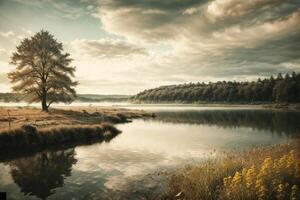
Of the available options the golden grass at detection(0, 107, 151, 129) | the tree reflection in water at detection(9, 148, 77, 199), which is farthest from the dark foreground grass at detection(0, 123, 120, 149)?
the tree reflection in water at detection(9, 148, 77, 199)

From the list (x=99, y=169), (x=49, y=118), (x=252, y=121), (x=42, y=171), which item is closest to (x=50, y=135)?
(x=42, y=171)

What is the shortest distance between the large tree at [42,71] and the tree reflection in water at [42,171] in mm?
31339

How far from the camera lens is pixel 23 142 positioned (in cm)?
3012

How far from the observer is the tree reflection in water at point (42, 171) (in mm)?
17547

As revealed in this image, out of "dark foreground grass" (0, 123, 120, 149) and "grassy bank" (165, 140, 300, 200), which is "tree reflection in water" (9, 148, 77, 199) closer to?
"dark foreground grass" (0, 123, 120, 149)

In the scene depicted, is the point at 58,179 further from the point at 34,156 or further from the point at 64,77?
the point at 64,77

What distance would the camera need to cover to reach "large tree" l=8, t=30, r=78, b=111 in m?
56.9

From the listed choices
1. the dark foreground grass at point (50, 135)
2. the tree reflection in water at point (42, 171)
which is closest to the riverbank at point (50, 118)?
the dark foreground grass at point (50, 135)

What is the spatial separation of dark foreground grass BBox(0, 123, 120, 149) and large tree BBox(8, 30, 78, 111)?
19585 millimetres

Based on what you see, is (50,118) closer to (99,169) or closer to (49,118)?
(49,118)

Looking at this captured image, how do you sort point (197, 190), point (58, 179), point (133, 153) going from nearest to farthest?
point (197, 190) < point (58, 179) < point (133, 153)

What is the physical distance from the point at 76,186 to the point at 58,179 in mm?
2278

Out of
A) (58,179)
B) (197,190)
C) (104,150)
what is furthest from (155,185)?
(104,150)

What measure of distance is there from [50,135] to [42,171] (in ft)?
41.9
